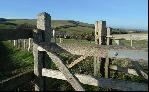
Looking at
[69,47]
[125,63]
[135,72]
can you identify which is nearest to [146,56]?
[69,47]

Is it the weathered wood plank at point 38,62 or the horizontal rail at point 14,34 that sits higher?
the horizontal rail at point 14,34

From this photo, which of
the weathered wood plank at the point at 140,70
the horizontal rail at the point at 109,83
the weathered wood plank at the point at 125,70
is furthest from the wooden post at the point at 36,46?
the weathered wood plank at the point at 125,70

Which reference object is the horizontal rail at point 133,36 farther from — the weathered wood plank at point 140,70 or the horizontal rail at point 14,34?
the horizontal rail at point 14,34

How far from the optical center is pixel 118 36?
10531 millimetres

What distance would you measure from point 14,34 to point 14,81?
840mm

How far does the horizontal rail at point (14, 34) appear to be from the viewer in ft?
19.0

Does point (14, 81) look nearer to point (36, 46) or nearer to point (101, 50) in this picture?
point (36, 46)

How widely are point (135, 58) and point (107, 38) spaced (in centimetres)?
559

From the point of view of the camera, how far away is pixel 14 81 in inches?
233

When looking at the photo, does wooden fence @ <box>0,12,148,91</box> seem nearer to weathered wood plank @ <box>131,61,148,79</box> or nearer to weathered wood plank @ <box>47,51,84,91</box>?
weathered wood plank @ <box>47,51,84,91</box>

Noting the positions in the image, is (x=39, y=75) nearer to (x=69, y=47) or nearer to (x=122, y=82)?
(x=69, y=47)

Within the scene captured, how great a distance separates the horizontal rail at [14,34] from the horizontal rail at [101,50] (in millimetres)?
401

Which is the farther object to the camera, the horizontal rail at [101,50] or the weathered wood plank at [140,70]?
the weathered wood plank at [140,70]

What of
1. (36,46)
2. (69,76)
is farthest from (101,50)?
(36,46)
